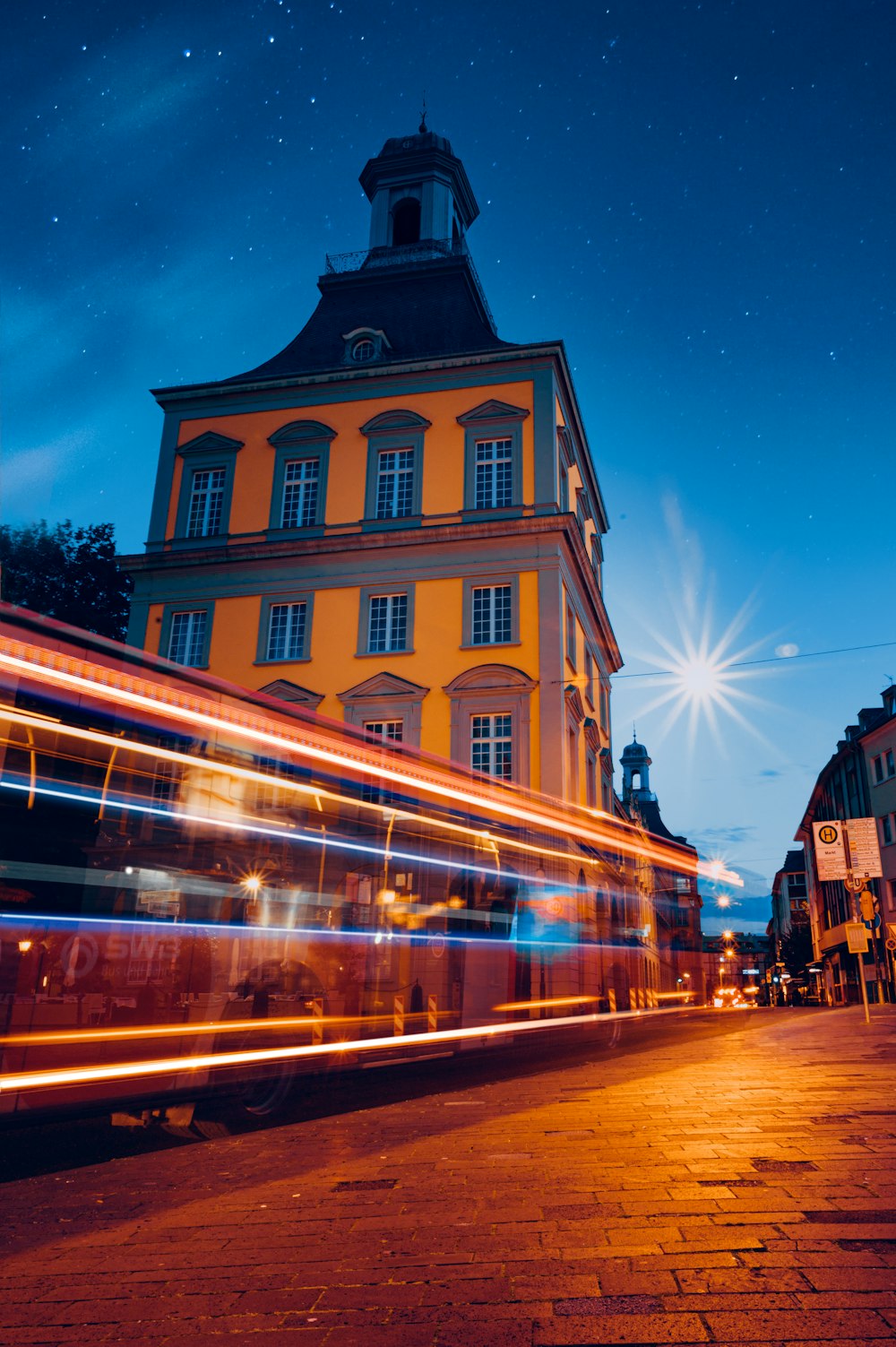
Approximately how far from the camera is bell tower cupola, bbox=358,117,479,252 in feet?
132

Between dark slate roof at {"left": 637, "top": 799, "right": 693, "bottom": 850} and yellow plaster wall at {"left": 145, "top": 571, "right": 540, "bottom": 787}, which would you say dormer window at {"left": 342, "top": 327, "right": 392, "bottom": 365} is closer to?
yellow plaster wall at {"left": 145, "top": 571, "right": 540, "bottom": 787}

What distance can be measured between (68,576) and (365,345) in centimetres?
1422

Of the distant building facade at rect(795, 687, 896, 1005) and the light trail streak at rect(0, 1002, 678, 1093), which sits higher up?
the distant building facade at rect(795, 687, 896, 1005)

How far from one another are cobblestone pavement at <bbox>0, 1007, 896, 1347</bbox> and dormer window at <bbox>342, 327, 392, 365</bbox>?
30.6 m

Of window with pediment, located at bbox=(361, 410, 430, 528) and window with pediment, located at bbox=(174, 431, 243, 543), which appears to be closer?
window with pediment, located at bbox=(361, 410, 430, 528)

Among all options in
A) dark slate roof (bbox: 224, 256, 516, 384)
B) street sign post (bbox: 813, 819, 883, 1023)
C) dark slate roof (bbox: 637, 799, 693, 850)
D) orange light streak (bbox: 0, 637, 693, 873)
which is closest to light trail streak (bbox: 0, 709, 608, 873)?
orange light streak (bbox: 0, 637, 693, 873)

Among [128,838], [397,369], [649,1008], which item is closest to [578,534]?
[397,369]

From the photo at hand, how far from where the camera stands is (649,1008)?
28406mm

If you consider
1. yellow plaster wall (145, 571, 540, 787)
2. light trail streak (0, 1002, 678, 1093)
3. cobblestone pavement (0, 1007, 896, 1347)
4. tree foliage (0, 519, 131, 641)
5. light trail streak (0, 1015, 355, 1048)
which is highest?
tree foliage (0, 519, 131, 641)

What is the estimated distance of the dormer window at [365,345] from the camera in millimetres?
35125

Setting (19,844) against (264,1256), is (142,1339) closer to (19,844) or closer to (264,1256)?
(264,1256)

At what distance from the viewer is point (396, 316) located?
37156mm

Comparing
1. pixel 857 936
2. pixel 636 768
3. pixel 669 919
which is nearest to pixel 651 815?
pixel 636 768

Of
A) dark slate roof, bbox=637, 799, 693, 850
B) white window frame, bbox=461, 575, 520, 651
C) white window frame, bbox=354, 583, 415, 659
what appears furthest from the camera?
A: dark slate roof, bbox=637, 799, 693, 850
